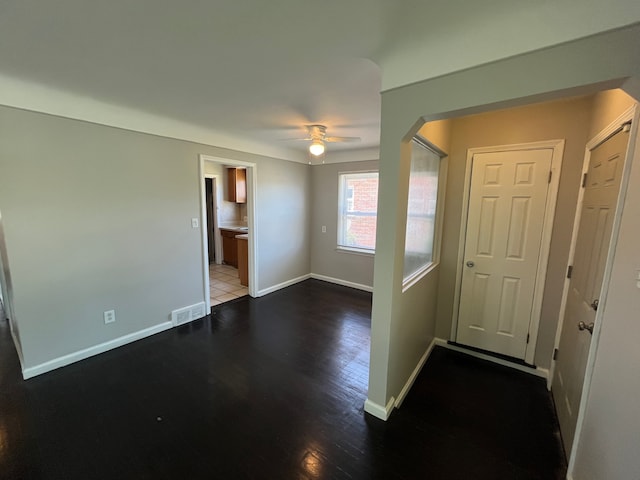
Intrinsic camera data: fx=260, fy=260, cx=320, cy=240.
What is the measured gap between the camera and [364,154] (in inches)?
168

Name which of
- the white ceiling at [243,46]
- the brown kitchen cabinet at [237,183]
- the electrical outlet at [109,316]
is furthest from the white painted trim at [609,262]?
the brown kitchen cabinet at [237,183]

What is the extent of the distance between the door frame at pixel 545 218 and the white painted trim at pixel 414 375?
2.19 feet

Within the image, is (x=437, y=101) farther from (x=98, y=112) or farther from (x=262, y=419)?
(x=98, y=112)

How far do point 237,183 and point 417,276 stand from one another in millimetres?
5016

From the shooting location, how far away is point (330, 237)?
4.87m

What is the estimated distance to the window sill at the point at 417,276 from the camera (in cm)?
196

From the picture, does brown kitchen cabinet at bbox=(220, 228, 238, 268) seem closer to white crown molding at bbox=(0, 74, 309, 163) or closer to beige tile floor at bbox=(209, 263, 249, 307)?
beige tile floor at bbox=(209, 263, 249, 307)

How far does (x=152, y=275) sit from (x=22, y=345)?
1.08 metres

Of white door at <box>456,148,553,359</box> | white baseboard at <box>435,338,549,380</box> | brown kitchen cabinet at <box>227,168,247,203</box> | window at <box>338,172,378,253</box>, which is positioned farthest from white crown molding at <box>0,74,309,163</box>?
white baseboard at <box>435,338,549,380</box>

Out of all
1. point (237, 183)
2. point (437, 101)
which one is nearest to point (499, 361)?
point (437, 101)

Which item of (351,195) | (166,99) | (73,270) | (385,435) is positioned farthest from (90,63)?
(351,195)

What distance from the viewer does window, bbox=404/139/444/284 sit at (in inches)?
76.0

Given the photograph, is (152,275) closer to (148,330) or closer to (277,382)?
(148,330)

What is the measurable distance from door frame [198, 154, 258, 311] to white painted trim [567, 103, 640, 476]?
3536 mm
